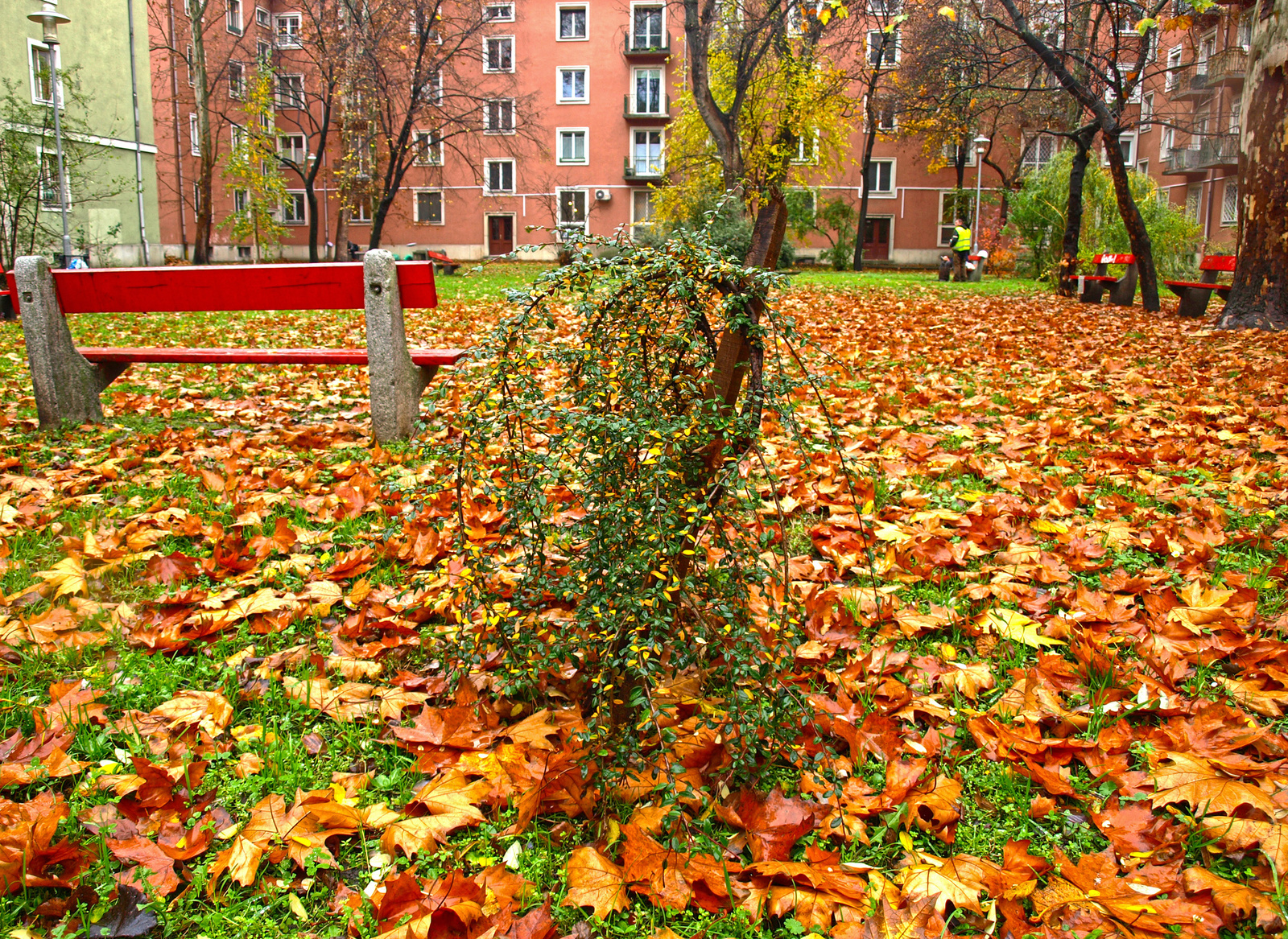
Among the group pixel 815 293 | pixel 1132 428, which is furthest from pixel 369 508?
pixel 815 293

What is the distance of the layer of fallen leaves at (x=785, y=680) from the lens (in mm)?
1547

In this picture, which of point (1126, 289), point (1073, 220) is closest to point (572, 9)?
point (1073, 220)

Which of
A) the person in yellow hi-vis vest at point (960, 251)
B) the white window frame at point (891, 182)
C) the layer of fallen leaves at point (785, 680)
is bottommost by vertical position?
the layer of fallen leaves at point (785, 680)

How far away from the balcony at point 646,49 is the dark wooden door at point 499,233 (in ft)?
28.5

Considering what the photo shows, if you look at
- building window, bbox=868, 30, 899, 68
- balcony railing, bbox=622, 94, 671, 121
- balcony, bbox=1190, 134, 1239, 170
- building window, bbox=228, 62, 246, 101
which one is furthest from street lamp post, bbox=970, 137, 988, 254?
building window, bbox=228, 62, 246, 101

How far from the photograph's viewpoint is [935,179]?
39.4 metres

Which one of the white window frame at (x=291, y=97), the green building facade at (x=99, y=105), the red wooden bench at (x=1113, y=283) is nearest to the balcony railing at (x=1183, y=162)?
the red wooden bench at (x=1113, y=283)

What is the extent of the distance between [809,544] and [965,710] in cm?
108

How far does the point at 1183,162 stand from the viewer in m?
36.4

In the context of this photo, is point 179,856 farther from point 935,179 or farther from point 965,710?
point 935,179

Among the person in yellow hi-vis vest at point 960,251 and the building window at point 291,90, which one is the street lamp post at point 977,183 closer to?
the person in yellow hi-vis vest at point 960,251

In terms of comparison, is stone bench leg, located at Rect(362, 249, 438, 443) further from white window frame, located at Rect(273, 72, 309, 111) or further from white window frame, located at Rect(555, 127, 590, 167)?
white window frame, located at Rect(555, 127, 590, 167)

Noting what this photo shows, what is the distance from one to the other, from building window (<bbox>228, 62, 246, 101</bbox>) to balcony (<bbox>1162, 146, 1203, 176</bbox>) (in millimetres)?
34519

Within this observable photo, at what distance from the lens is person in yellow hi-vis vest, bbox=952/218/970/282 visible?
22.7 m
